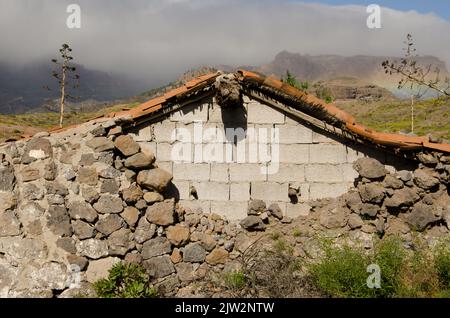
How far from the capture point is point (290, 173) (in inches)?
273

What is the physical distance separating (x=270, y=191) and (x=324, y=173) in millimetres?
940

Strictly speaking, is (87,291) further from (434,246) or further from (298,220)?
(434,246)

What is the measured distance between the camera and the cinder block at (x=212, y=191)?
6.97 metres

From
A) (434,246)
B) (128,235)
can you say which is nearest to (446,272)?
(434,246)

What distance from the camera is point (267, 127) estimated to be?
6.96 m

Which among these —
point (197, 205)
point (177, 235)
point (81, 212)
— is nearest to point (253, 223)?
point (197, 205)

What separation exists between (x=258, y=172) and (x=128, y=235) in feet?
7.60

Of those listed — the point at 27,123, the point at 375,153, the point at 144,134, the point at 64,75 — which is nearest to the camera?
the point at 375,153

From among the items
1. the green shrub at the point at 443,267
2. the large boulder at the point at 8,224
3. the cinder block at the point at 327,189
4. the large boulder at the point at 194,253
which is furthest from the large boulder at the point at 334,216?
the large boulder at the point at 8,224

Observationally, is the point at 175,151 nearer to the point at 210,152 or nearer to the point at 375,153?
the point at 210,152

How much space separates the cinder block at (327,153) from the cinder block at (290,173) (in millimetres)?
244

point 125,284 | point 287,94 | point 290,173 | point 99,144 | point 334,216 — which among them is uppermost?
point 287,94

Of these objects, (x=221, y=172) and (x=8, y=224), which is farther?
(x=221, y=172)

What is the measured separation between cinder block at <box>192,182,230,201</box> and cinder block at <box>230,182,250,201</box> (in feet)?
0.22
